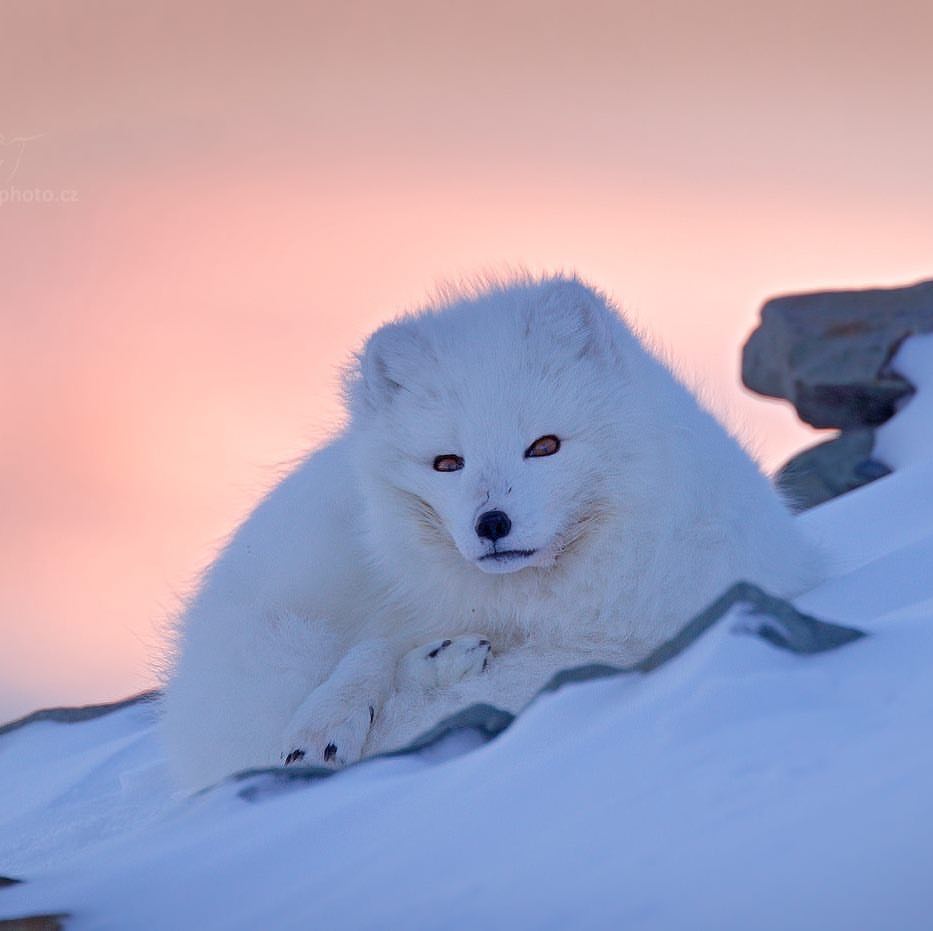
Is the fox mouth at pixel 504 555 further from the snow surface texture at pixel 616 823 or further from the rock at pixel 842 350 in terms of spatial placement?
the rock at pixel 842 350

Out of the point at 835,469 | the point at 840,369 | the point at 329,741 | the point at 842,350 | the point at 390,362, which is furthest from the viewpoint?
the point at 842,350

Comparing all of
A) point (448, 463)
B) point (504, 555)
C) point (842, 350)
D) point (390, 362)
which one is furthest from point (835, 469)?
point (504, 555)

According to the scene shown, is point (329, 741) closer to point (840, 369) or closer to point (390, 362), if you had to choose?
point (390, 362)

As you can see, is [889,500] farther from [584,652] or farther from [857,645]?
[857,645]

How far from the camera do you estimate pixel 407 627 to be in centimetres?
385

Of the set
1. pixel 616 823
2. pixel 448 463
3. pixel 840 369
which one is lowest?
pixel 840 369

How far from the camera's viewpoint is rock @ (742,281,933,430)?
34.0ft

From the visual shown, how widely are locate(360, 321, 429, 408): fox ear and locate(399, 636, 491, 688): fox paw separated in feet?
2.27

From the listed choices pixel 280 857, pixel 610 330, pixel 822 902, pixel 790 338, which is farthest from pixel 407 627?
pixel 790 338

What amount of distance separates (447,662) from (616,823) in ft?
4.13

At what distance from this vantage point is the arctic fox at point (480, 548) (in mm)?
3482

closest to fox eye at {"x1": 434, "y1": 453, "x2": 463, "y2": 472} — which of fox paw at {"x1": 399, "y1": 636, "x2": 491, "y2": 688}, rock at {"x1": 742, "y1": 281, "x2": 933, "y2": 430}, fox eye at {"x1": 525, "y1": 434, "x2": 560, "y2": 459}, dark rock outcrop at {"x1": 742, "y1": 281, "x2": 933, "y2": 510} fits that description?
fox eye at {"x1": 525, "y1": 434, "x2": 560, "y2": 459}

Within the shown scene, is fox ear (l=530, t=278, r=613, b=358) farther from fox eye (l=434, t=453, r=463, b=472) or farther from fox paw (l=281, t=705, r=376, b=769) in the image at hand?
fox paw (l=281, t=705, r=376, b=769)

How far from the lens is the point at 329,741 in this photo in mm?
3350
